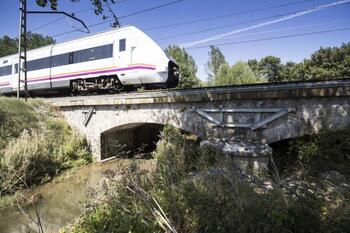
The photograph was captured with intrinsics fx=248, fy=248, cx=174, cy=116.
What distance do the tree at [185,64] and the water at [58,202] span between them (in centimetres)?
1655

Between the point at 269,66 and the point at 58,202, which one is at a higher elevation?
the point at 269,66

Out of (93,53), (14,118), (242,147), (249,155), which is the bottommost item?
(249,155)

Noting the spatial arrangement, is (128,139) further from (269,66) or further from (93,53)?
(269,66)

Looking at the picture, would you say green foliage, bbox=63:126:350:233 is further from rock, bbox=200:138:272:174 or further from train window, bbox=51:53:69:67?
train window, bbox=51:53:69:67

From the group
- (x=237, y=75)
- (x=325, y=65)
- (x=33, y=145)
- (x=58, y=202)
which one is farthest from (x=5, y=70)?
(x=325, y=65)

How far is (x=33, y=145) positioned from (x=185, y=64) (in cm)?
2071

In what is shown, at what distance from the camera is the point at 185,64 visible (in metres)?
26.5

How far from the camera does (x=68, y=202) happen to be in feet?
21.2

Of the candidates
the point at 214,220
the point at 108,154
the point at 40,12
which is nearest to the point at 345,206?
the point at 214,220

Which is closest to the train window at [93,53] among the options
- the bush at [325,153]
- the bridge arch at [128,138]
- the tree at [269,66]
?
the bridge arch at [128,138]

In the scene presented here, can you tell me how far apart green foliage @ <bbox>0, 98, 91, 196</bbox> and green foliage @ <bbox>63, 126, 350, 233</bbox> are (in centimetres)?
424

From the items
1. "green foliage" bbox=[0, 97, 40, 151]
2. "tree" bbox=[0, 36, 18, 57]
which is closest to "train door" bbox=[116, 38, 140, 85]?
"green foliage" bbox=[0, 97, 40, 151]

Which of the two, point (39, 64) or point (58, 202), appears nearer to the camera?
point (58, 202)

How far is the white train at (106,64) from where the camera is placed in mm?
9391
